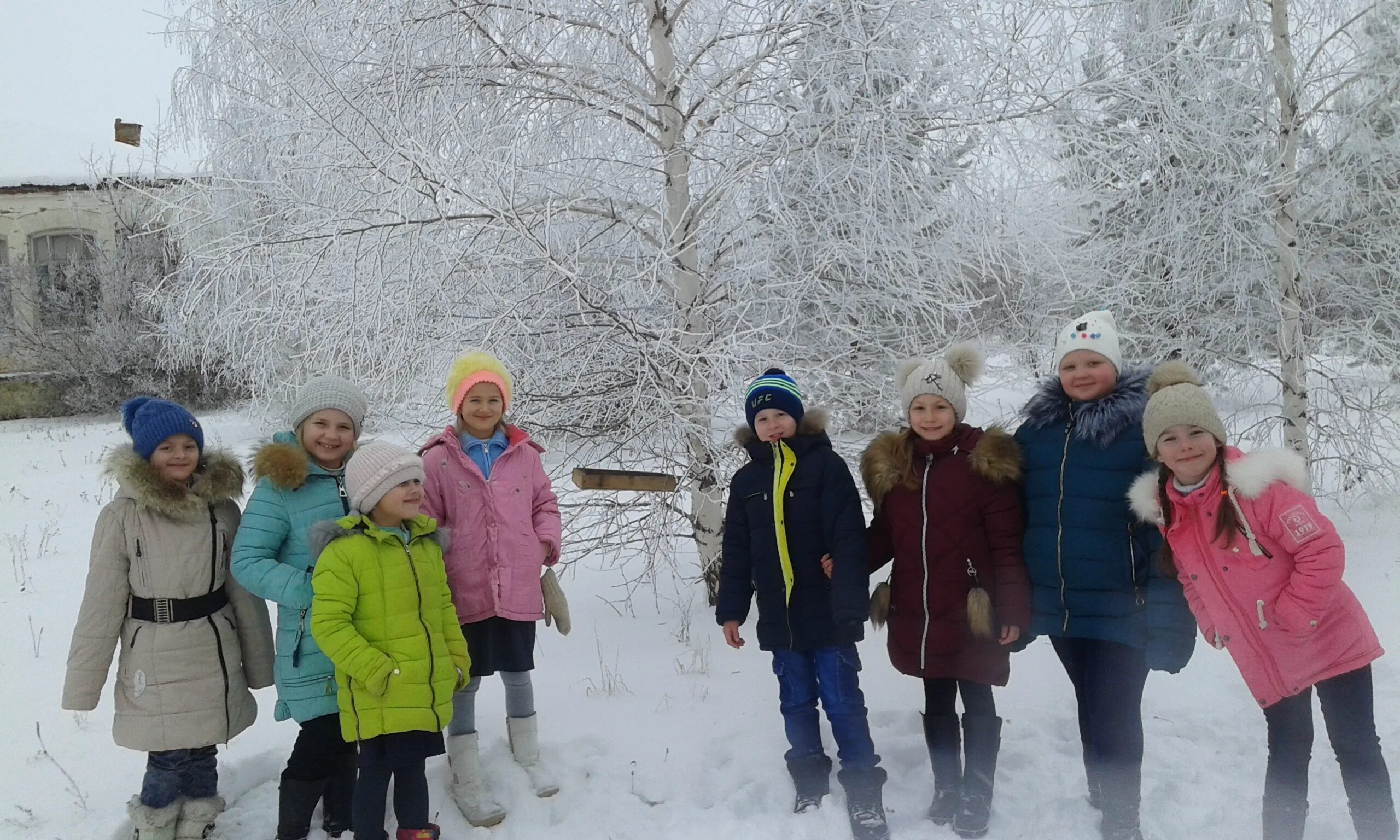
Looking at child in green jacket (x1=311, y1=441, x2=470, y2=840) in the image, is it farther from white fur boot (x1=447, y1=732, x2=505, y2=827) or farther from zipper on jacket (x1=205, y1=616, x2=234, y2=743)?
zipper on jacket (x1=205, y1=616, x2=234, y2=743)

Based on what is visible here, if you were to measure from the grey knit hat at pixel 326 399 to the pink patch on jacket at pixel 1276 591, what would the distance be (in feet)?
9.17

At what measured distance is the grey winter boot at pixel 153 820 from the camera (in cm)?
280

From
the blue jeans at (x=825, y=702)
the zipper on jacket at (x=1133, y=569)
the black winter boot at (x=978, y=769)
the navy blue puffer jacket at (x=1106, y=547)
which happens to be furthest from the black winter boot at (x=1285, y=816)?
the blue jeans at (x=825, y=702)

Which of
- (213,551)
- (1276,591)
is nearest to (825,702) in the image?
(1276,591)

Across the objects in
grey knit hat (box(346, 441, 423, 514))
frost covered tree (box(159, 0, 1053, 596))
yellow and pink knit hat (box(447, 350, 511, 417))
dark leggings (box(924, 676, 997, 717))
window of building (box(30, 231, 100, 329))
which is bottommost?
dark leggings (box(924, 676, 997, 717))

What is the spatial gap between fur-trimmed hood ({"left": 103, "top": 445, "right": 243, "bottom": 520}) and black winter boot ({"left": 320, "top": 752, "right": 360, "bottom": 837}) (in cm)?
103

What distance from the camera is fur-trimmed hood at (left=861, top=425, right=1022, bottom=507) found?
2.85 meters

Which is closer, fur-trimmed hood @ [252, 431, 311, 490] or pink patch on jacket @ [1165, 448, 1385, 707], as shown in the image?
pink patch on jacket @ [1165, 448, 1385, 707]

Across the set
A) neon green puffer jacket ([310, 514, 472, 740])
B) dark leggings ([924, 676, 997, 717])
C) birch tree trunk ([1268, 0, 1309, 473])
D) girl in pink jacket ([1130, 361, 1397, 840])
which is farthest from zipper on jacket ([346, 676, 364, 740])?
birch tree trunk ([1268, 0, 1309, 473])

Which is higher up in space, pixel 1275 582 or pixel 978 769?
pixel 1275 582

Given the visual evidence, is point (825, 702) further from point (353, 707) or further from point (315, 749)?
point (315, 749)

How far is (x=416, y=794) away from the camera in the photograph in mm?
2764

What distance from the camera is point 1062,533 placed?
2793 mm

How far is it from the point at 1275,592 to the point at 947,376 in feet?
3.86
